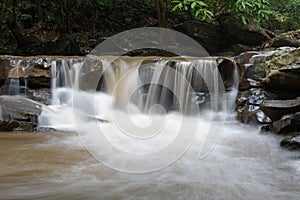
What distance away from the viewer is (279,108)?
167 inches

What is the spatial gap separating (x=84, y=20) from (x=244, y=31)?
6275mm

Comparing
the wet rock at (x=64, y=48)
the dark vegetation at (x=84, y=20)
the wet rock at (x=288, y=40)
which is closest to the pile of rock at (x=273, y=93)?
the wet rock at (x=288, y=40)

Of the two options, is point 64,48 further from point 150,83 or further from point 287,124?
point 287,124

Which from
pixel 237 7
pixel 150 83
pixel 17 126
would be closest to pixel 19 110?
pixel 17 126

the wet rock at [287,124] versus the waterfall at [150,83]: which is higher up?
the waterfall at [150,83]

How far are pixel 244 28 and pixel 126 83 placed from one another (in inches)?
190

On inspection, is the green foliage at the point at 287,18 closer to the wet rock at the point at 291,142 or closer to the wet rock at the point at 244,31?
the wet rock at the point at 244,31

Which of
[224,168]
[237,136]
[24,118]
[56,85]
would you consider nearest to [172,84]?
[237,136]

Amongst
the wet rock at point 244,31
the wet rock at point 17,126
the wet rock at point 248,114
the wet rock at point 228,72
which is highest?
the wet rock at point 244,31

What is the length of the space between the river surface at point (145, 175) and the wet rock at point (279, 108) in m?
0.61

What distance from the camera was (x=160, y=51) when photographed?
30.8 feet

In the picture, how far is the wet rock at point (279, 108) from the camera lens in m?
4.17

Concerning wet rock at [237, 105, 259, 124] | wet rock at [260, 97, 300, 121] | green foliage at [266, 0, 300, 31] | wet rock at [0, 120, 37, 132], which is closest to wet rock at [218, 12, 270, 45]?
green foliage at [266, 0, 300, 31]

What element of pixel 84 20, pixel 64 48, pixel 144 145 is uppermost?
pixel 84 20
